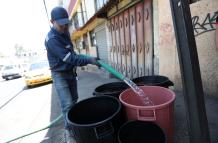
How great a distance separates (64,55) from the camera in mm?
2566

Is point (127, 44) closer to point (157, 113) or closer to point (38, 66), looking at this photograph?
point (157, 113)

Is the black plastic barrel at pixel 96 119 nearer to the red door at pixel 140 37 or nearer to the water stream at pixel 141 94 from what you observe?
the water stream at pixel 141 94

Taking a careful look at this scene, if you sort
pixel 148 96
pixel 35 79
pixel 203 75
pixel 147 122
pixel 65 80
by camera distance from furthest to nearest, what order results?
1. pixel 35 79
2. pixel 203 75
3. pixel 65 80
4. pixel 148 96
5. pixel 147 122

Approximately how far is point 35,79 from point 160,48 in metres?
8.59

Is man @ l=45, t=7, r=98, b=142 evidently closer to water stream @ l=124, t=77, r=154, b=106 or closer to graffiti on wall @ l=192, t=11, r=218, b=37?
water stream @ l=124, t=77, r=154, b=106

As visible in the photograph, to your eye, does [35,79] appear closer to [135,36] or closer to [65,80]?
[135,36]

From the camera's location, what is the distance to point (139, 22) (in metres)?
5.36

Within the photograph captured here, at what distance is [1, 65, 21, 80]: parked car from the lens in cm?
2149

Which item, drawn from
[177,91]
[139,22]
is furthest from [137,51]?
[177,91]

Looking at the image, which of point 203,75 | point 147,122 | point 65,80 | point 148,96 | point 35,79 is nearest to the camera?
point 147,122

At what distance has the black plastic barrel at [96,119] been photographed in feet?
5.97

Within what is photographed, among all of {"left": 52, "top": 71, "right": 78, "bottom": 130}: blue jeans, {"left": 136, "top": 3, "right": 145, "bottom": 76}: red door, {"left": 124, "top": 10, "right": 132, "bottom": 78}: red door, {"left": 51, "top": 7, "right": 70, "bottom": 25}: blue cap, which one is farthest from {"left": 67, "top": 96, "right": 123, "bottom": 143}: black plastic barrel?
{"left": 124, "top": 10, "right": 132, "bottom": 78}: red door

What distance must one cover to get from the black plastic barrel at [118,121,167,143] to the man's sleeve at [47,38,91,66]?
3.54ft

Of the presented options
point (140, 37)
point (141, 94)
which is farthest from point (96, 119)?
point (140, 37)
